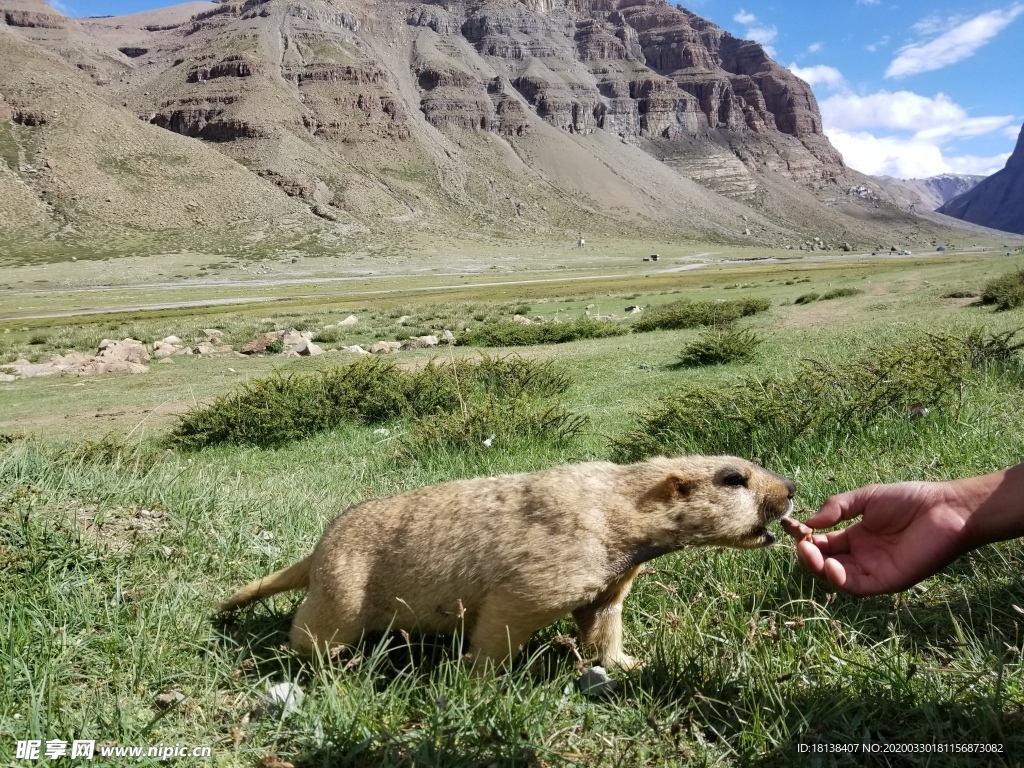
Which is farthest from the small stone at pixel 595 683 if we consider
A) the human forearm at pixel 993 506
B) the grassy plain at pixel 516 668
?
the human forearm at pixel 993 506

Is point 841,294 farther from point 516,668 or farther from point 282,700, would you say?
point 282,700

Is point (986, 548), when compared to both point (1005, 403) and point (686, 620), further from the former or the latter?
point (1005, 403)

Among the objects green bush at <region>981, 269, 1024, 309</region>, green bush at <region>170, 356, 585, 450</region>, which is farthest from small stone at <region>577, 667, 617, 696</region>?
green bush at <region>981, 269, 1024, 309</region>

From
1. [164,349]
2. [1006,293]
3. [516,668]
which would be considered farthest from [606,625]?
[164,349]

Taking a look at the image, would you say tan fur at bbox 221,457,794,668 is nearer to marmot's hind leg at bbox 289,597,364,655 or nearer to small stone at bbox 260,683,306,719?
marmot's hind leg at bbox 289,597,364,655

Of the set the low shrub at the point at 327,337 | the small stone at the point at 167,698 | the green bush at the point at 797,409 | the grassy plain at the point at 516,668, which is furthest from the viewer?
the low shrub at the point at 327,337

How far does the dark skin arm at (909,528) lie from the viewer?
2.91 m

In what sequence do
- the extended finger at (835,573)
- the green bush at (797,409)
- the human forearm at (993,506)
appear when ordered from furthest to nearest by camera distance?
the green bush at (797,409) → the extended finger at (835,573) → the human forearm at (993,506)

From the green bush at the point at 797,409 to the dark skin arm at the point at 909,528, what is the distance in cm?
251

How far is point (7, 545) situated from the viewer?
3.89m

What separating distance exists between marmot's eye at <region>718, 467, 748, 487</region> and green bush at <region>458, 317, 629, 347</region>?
22.5 m

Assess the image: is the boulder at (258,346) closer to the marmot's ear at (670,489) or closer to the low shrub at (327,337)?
the low shrub at (327,337)

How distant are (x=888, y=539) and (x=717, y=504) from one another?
920 millimetres

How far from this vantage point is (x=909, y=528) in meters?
3.14
